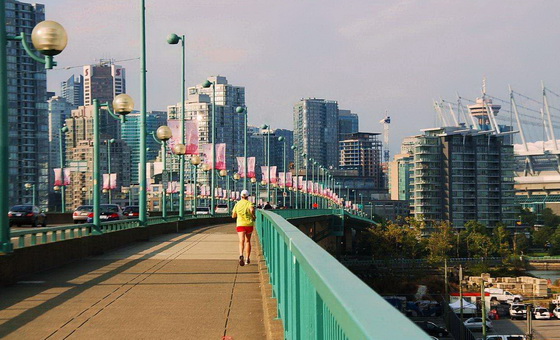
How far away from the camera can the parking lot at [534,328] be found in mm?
79250

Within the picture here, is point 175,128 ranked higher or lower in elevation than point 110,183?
higher

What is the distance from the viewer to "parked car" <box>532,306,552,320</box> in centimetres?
9281

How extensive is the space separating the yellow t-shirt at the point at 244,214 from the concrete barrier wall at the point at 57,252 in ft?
13.7

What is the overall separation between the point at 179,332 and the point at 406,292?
11091 centimetres

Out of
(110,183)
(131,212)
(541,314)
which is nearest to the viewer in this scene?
(131,212)

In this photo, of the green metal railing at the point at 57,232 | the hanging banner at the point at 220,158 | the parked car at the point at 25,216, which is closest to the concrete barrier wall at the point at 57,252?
the green metal railing at the point at 57,232

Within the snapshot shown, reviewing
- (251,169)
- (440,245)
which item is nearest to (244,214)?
(251,169)

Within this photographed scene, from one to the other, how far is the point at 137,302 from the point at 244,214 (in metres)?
6.10

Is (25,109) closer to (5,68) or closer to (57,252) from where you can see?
(57,252)

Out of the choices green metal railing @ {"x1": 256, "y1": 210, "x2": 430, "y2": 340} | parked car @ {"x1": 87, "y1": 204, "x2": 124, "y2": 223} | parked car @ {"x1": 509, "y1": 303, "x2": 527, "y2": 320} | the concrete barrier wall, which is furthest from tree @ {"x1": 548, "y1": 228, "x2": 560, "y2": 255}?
green metal railing @ {"x1": 256, "y1": 210, "x2": 430, "y2": 340}

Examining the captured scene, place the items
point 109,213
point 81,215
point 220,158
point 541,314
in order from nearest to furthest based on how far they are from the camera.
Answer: point 109,213, point 81,215, point 220,158, point 541,314

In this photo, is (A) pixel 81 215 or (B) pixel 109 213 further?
(A) pixel 81 215

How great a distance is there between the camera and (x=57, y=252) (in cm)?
1877

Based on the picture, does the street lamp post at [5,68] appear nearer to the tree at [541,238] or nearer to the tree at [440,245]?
the tree at [440,245]
